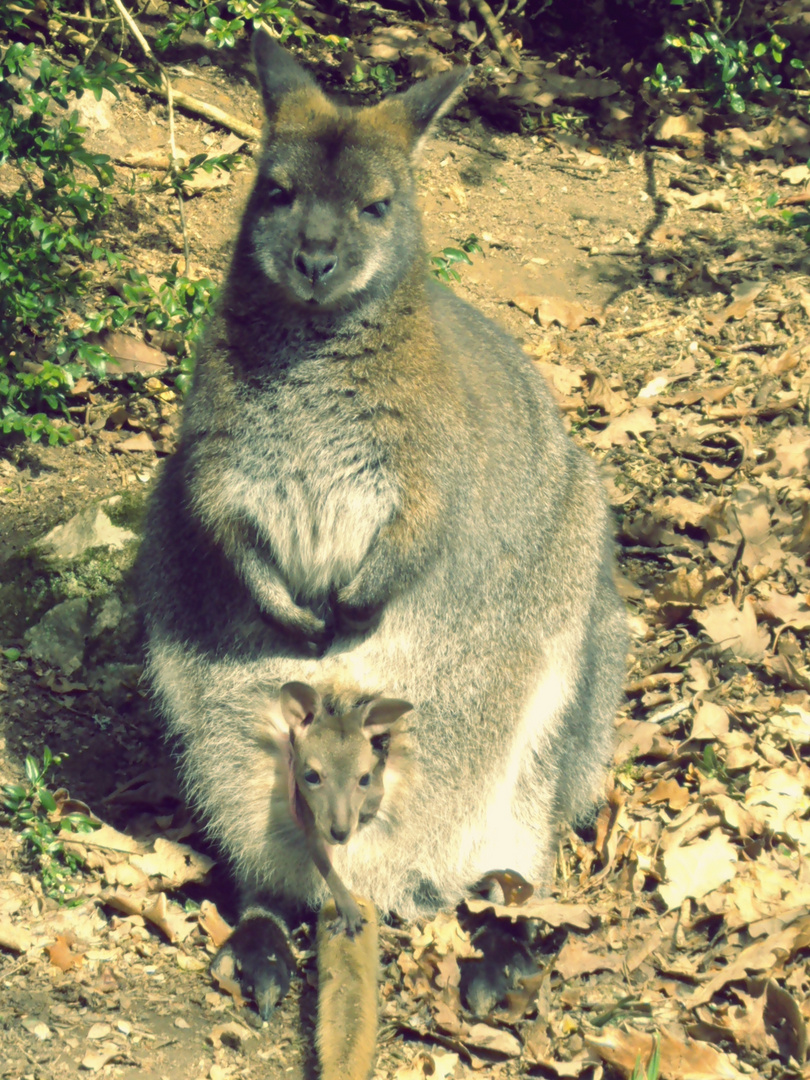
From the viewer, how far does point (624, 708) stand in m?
4.61

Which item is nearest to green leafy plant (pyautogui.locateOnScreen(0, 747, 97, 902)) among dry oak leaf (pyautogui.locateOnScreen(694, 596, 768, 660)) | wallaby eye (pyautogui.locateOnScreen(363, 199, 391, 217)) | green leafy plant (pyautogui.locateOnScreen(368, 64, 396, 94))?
wallaby eye (pyautogui.locateOnScreen(363, 199, 391, 217))

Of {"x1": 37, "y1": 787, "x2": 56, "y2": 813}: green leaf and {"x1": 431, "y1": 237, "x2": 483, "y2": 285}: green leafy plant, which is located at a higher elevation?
{"x1": 431, "y1": 237, "x2": 483, "y2": 285}: green leafy plant

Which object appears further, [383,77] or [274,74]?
[383,77]

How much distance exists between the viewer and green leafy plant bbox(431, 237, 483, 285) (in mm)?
5891

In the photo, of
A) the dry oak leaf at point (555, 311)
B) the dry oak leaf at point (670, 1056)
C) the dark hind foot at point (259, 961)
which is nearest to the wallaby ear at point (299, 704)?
the dark hind foot at point (259, 961)

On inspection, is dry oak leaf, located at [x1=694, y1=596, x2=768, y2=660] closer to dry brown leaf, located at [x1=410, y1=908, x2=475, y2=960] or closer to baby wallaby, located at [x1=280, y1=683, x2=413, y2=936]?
dry brown leaf, located at [x1=410, y1=908, x2=475, y2=960]

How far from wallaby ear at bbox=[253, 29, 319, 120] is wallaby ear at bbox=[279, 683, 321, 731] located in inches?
65.2

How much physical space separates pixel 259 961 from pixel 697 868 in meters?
1.40

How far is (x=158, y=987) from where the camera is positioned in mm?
3432

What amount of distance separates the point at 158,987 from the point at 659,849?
1.63 meters

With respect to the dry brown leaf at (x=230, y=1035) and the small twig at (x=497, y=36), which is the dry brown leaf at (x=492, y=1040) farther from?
the small twig at (x=497, y=36)

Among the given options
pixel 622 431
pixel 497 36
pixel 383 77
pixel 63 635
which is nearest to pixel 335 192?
pixel 63 635

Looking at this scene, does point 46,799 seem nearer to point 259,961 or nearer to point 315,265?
point 259,961

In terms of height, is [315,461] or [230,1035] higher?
[315,461]
